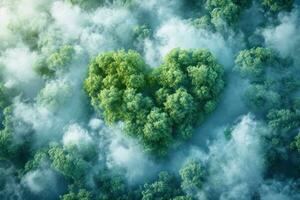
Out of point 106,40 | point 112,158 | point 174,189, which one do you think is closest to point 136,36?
point 106,40

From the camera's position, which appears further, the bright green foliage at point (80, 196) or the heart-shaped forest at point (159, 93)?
the heart-shaped forest at point (159, 93)

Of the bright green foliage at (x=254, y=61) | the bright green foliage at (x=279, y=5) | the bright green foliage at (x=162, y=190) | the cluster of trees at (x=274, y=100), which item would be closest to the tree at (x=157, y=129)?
the bright green foliage at (x=162, y=190)

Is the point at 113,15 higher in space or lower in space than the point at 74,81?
higher

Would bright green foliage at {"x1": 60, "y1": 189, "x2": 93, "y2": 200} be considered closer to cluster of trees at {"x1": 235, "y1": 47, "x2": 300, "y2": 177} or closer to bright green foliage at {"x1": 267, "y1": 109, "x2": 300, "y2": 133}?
cluster of trees at {"x1": 235, "y1": 47, "x2": 300, "y2": 177}

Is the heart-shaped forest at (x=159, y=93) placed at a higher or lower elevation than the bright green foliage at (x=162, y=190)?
higher

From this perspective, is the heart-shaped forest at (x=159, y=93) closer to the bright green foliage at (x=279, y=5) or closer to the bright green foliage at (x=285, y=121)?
the bright green foliage at (x=285, y=121)

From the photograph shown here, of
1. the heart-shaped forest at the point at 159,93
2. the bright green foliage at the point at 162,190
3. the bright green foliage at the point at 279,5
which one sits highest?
the bright green foliage at the point at 279,5

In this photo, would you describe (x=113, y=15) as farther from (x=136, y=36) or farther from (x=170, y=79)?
(x=170, y=79)
